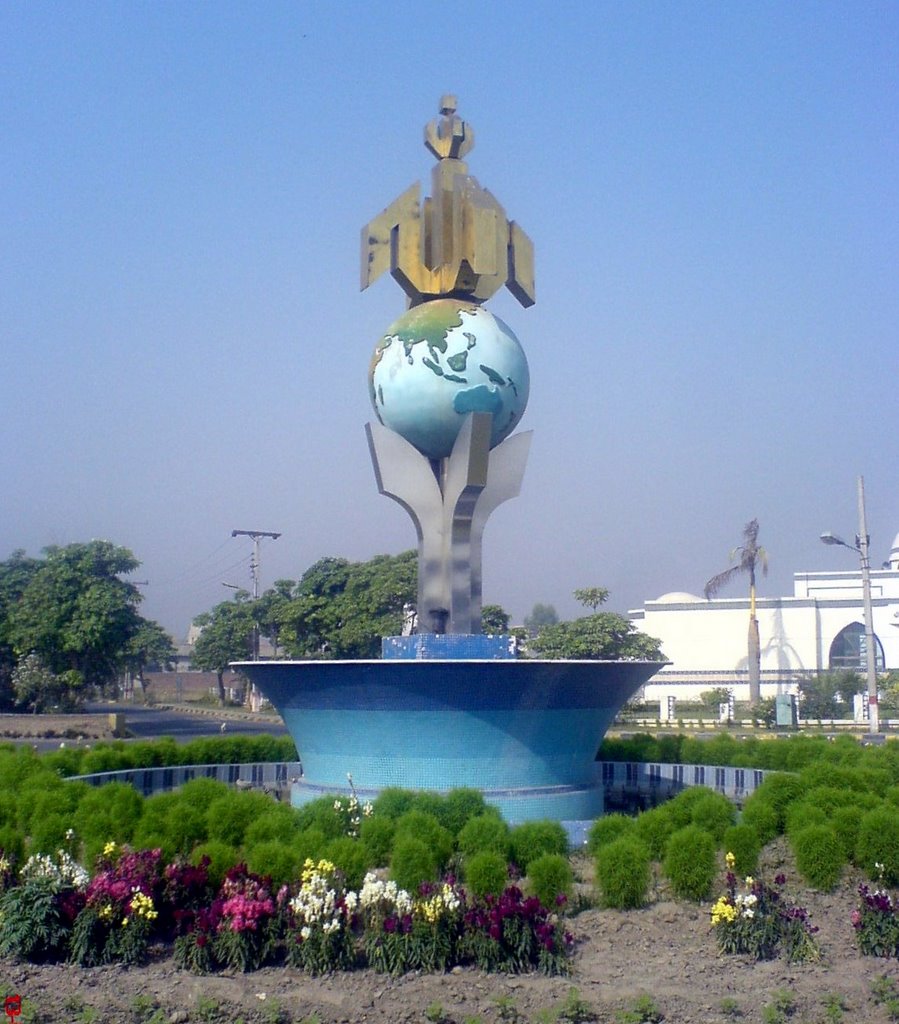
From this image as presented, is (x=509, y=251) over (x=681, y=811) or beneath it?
over

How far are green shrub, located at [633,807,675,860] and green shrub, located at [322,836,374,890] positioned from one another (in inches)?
112

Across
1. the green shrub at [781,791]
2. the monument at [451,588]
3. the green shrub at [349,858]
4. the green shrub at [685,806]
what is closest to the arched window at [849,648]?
the monument at [451,588]

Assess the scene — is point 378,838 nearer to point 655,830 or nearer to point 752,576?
point 655,830

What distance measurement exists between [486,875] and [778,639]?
184ft

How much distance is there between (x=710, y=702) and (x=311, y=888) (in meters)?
50.9

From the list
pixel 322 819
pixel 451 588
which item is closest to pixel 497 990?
pixel 322 819

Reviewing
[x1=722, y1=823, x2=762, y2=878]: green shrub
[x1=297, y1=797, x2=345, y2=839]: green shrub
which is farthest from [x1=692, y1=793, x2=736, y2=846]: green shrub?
[x1=297, y1=797, x2=345, y2=839]: green shrub

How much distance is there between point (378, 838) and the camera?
11.5 metres

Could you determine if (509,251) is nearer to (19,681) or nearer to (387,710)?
(387,710)

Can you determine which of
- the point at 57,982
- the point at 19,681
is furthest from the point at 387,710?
the point at 19,681

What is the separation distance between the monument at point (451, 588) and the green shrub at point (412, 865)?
4204 mm

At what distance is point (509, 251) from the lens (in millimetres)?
19469

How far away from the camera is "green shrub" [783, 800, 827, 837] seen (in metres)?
11.7

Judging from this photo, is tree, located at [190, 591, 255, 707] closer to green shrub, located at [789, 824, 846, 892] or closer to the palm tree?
the palm tree
